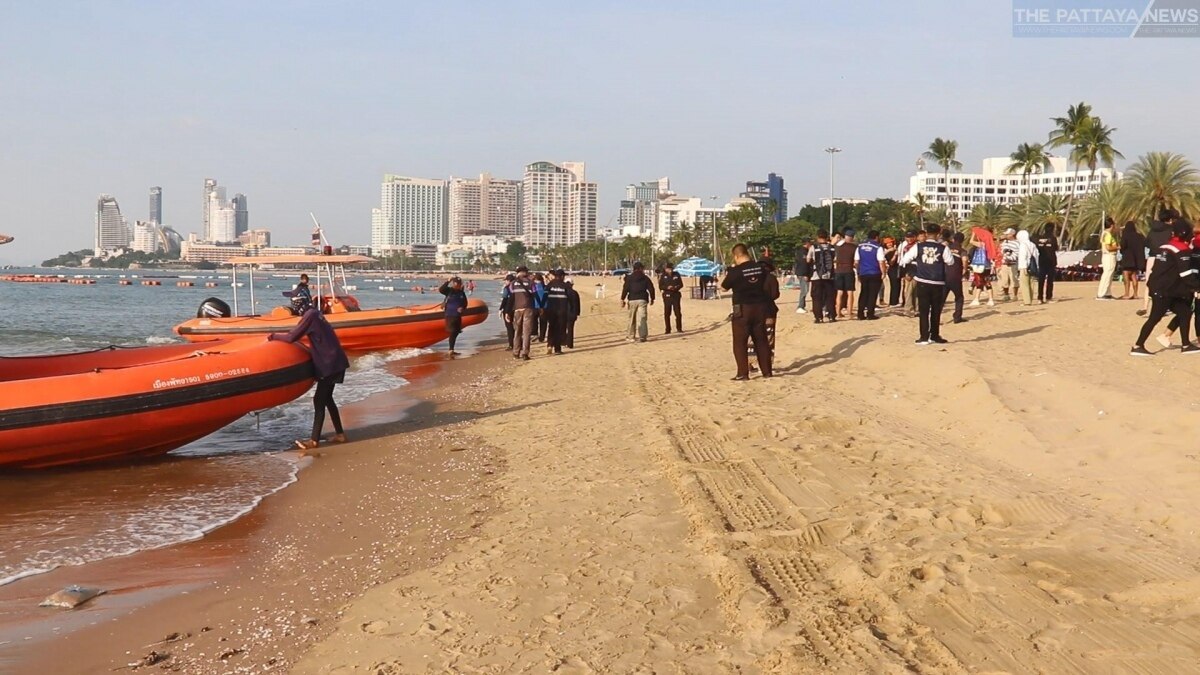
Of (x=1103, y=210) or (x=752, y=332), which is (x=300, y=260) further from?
(x=1103, y=210)

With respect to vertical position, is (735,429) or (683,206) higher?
(683,206)

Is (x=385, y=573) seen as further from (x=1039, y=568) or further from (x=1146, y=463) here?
(x=1146, y=463)

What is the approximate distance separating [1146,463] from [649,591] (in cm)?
328

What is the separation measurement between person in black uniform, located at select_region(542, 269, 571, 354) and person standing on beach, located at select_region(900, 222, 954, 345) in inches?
252

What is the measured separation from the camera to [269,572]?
4.76 meters

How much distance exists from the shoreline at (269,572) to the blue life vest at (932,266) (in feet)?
18.4

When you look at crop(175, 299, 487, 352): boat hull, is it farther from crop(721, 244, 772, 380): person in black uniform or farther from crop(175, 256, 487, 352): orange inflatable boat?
crop(721, 244, 772, 380): person in black uniform

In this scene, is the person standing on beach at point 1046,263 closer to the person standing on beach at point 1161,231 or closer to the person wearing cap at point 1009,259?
the person wearing cap at point 1009,259

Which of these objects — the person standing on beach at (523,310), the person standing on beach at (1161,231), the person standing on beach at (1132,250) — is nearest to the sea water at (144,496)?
the person standing on beach at (523,310)

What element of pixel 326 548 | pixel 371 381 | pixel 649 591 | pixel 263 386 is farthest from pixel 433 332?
pixel 649 591

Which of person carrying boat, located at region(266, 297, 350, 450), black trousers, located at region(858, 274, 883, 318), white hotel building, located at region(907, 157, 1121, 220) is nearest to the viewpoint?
person carrying boat, located at region(266, 297, 350, 450)

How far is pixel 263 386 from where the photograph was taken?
26.9 feet

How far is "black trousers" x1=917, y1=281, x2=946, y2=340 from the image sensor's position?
10.7 m

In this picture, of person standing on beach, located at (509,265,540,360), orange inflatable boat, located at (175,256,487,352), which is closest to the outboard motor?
orange inflatable boat, located at (175,256,487,352)
